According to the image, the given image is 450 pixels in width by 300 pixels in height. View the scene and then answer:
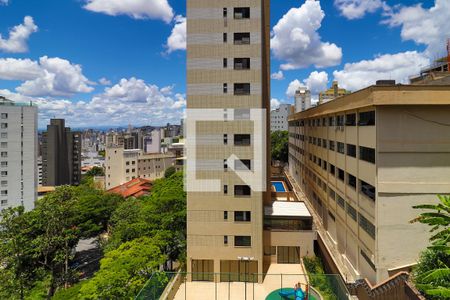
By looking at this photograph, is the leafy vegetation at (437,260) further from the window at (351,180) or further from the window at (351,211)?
the window at (351,180)

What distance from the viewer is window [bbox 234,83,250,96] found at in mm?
21188

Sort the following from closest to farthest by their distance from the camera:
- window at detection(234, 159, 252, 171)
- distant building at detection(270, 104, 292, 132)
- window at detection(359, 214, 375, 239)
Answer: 1. window at detection(359, 214, 375, 239)
2. window at detection(234, 159, 252, 171)
3. distant building at detection(270, 104, 292, 132)

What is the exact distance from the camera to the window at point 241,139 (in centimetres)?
2144

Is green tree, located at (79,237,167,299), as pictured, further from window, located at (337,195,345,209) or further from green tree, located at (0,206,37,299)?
window, located at (337,195,345,209)

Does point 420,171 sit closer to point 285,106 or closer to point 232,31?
point 232,31

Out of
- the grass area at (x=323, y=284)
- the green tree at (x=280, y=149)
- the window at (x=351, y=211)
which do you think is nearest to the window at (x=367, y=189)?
the window at (x=351, y=211)

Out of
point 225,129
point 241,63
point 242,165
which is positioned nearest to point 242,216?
point 242,165

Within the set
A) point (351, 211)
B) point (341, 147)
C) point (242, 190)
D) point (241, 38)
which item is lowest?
point (351, 211)

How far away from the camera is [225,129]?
70.0 feet

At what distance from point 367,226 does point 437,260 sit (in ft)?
16.7

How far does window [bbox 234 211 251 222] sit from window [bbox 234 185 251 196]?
4.89 feet

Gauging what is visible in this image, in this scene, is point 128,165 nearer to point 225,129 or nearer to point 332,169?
point 225,129

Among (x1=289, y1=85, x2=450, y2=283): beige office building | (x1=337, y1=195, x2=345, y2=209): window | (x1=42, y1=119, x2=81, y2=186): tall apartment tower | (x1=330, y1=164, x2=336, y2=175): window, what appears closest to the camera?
(x1=289, y1=85, x2=450, y2=283): beige office building

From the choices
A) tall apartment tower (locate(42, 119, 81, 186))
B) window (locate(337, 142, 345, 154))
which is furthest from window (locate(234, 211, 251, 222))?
tall apartment tower (locate(42, 119, 81, 186))
